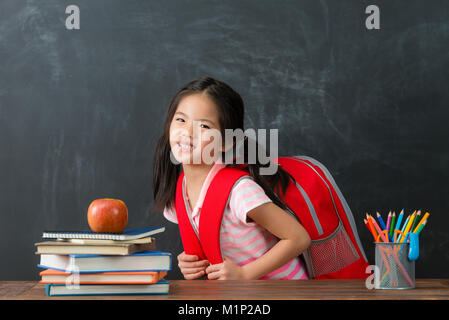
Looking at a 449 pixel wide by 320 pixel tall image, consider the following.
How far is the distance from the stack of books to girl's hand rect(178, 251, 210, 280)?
52 centimetres

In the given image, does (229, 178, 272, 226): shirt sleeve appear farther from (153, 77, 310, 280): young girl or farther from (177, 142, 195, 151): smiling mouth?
(177, 142, 195, 151): smiling mouth

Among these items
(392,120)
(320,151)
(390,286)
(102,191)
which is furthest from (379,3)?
(390,286)

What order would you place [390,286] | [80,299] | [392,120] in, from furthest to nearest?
[392,120]
[390,286]
[80,299]

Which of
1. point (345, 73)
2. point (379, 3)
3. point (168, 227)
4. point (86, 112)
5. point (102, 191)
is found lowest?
point (168, 227)

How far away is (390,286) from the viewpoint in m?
1.11

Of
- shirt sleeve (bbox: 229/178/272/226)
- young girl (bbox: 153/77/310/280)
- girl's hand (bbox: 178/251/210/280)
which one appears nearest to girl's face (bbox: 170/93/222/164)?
young girl (bbox: 153/77/310/280)

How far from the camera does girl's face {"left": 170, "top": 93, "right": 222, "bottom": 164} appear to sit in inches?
60.5

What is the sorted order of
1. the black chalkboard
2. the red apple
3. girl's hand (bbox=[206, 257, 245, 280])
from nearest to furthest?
the red apple < girl's hand (bbox=[206, 257, 245, 280]) < the black chalkboard

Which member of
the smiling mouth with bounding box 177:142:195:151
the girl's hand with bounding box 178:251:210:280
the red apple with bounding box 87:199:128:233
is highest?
the smiling mouth with bounding box 177:142:195:151

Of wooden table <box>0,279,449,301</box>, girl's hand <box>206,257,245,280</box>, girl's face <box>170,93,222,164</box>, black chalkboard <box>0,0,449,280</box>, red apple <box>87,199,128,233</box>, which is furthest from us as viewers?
black chalkboard <box>0,0,449,280</box>

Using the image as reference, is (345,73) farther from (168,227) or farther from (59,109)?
(59,109)

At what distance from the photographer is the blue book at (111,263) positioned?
3.44 feet

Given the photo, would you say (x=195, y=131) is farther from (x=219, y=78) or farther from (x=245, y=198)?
(x=219, y=78)

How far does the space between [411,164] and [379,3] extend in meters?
0.70
